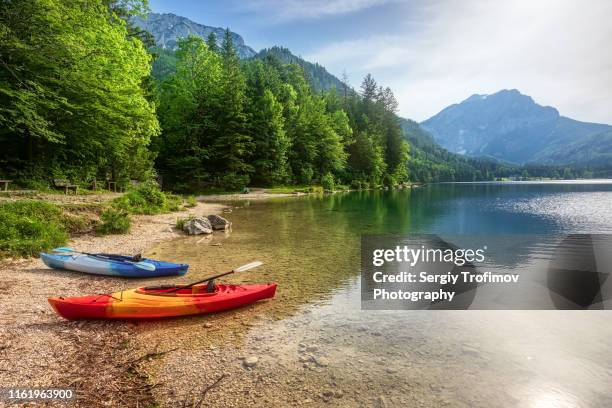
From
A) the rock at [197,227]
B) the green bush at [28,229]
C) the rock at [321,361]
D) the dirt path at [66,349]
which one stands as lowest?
the rock at [321,361]

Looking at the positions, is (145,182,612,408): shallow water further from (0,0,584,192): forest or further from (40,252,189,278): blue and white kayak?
(0,0,584,192): forest

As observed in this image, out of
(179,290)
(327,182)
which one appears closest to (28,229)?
(179,290)

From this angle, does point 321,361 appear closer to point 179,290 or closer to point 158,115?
point 179,290

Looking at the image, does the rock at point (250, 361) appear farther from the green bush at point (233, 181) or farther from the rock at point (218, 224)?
the green bush at point (233, 181)

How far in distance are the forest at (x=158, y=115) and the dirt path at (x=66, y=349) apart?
522 inches

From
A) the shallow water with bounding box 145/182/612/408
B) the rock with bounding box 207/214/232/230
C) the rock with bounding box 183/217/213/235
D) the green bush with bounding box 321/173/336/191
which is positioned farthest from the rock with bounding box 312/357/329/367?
the green bush with bounding box 321/173/336/191

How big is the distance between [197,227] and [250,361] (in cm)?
1558

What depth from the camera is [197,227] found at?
21.2m

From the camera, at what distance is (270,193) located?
57.7 meters

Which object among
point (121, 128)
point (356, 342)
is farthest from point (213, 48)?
point (356, 342)

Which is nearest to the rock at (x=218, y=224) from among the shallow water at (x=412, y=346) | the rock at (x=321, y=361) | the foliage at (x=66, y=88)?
the shallow water at (x=412, y=346)

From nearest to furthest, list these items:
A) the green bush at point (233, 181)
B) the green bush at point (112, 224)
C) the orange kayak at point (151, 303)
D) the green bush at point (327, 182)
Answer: the orange kayak at point (151, 303)
the green bush at point (112, 224)
the green bush at point (233, 181)
the green bush at point (327, 182)

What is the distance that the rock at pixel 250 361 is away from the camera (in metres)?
6.66

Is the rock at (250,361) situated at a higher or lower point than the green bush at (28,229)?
lower
